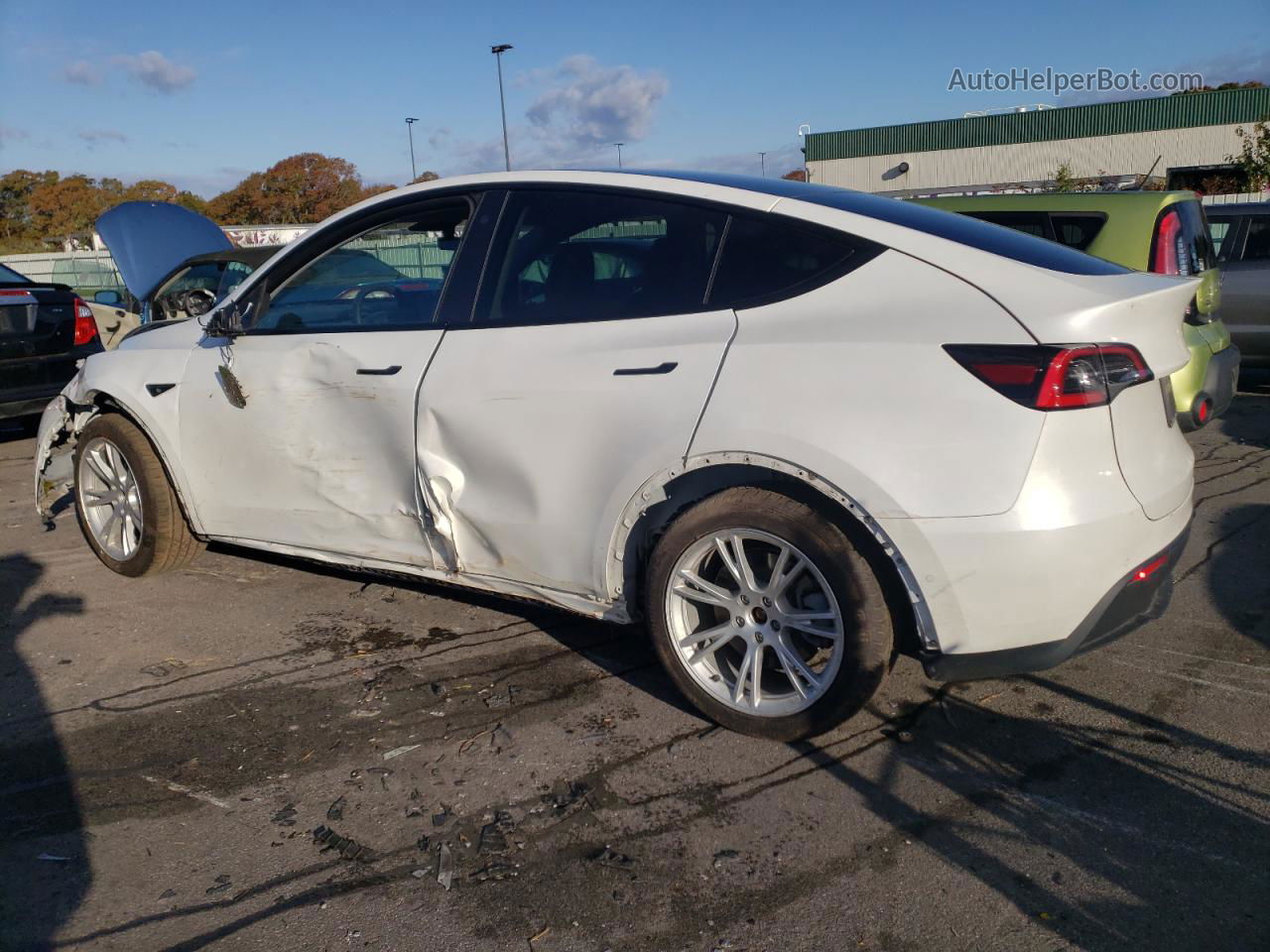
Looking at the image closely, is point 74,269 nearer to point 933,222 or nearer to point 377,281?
point 377,281

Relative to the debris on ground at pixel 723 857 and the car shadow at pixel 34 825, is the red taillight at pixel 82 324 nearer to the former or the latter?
the car shadow at pixel 34 825

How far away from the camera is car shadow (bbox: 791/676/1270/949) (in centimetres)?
246

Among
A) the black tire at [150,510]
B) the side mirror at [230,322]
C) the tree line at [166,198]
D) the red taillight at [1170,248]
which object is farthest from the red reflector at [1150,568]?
the tree line at [166,198]

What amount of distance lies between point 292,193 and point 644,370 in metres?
60.8

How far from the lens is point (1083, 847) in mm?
2723

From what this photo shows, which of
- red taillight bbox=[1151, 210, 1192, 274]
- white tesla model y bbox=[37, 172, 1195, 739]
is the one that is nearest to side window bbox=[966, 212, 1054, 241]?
red taillight bbox=[1151, 210, 1192, 274]

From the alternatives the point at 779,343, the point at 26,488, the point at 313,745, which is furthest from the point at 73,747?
the point at 26,488

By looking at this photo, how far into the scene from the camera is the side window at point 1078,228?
21.1ft

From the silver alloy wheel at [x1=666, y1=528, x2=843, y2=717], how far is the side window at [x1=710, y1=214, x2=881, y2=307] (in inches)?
29.6

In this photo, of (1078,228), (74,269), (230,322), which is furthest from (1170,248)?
(74,269)

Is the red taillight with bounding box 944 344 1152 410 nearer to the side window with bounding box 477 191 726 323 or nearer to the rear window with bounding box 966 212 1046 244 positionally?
the side window with bounding box 477 191 726 323

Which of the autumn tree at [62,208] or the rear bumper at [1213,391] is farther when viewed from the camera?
the autumn tree at [62,208]

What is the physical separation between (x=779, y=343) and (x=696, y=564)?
765mm

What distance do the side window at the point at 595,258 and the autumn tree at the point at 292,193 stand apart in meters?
58.3
